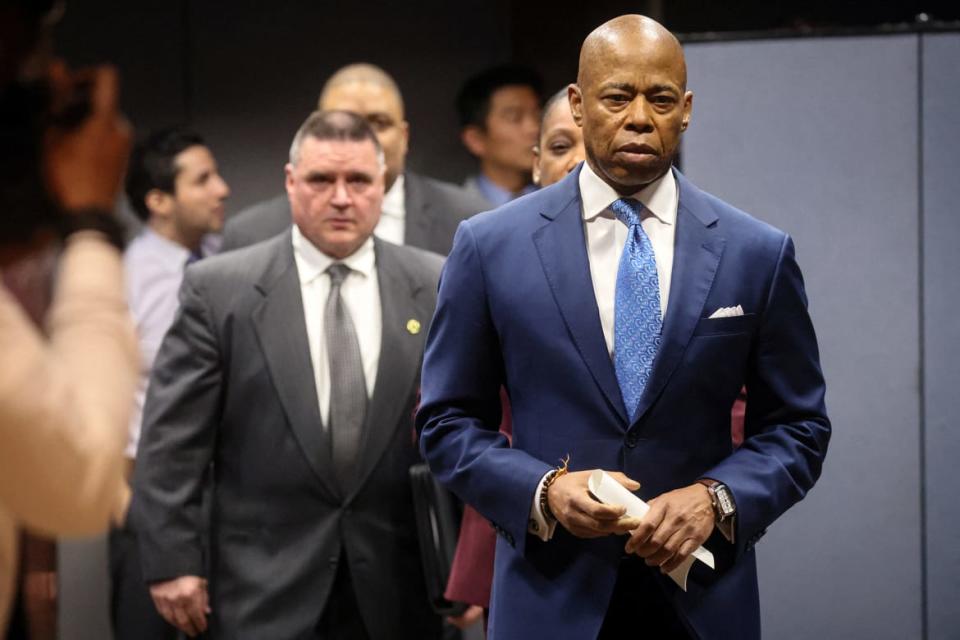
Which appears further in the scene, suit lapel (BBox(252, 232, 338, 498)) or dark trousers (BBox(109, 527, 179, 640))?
dark trousers (BBox(109, 527, 179, 640))

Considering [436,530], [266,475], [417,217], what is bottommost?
[436,530]

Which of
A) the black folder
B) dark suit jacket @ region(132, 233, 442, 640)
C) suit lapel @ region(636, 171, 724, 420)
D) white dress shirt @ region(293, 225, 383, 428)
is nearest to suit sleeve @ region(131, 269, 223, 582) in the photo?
dark suit jacket @ region(132, 233, 442, 640)

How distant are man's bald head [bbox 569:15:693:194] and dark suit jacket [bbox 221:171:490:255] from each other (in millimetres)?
2069

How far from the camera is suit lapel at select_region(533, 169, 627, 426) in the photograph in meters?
2.53

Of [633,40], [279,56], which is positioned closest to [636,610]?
[633,40]

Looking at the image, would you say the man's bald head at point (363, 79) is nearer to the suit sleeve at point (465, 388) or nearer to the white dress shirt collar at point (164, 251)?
the white dress shirt collar at point (164, 251)

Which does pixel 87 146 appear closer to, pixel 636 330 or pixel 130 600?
pixel 636 330

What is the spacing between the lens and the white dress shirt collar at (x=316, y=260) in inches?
153

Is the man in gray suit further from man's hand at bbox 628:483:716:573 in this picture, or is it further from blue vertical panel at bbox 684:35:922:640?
man's hand at bbox 628:483:716:573

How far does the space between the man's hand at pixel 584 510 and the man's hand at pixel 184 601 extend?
1.56 meters

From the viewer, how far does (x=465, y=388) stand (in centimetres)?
266

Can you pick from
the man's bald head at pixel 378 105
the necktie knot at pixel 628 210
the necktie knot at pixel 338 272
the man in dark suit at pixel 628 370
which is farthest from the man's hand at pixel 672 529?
the man's bald head at pixel 378 105

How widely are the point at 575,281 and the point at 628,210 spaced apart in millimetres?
154

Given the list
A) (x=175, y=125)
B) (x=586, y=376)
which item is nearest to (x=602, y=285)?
(x=586, y=376)
